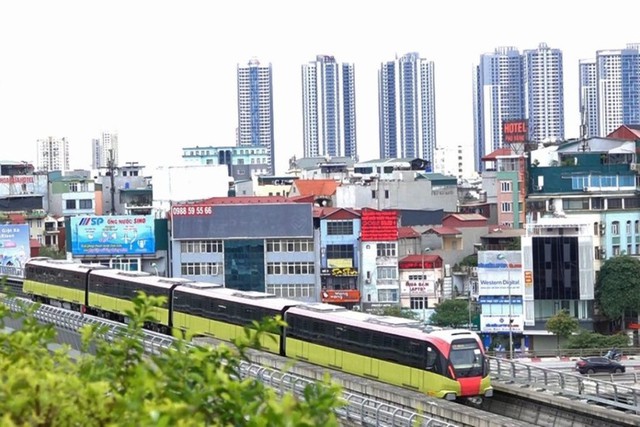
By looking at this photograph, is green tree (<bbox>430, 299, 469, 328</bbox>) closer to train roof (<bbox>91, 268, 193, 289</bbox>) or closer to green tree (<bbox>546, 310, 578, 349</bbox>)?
green tree (<bbox>546, 310, 578, 349</bbox>)

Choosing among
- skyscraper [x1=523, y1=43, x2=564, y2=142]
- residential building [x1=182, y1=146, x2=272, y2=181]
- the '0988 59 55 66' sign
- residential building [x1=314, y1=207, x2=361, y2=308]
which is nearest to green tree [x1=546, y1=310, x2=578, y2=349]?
residential building [x1=314, y1=207, x2=361, y2=308]

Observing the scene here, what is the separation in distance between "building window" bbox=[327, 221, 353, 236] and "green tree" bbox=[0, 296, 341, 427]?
138 ft

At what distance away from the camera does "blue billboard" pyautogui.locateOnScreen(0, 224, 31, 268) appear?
5453 centimetres

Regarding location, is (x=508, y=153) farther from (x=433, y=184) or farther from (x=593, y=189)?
(x=593, y=189)

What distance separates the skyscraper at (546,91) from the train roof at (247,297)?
118932mm

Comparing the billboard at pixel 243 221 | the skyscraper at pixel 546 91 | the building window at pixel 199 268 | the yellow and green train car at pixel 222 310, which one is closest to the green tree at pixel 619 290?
the billboard at pixel 243 221

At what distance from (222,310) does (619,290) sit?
2161 centimetres

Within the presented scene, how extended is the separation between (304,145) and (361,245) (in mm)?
103316

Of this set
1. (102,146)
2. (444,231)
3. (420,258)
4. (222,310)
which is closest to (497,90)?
(102,146)

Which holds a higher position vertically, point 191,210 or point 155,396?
point 191,210

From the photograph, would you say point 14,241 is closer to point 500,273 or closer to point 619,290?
point 500,273

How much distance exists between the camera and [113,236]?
52906 millimetres

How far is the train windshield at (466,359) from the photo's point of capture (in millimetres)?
19000

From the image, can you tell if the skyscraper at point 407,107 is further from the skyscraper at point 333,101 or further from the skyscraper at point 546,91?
the skyscraper at point 546,91
